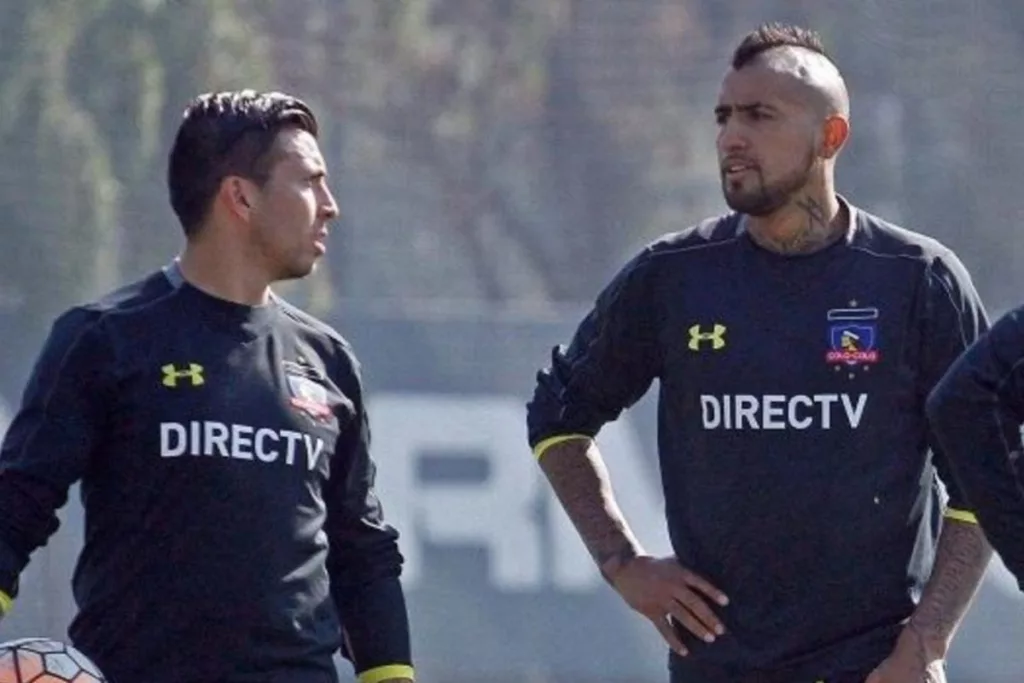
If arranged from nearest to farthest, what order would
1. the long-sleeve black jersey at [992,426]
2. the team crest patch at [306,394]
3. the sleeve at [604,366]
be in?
the long-sleeve black jersey at [992,426], the team crest patch at [306,394], the sleeve at [604,366]

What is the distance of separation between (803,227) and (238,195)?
3.28ft

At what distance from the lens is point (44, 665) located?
160 inches

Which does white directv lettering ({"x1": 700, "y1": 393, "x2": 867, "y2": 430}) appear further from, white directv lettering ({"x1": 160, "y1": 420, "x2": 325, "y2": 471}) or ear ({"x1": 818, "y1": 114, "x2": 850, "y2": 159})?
white directv lettering ({"x1": 160, "y1": 420, "x2": 325, "y2": 471})

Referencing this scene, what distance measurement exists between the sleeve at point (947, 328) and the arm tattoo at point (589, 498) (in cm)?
62

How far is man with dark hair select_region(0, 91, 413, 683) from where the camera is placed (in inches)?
171

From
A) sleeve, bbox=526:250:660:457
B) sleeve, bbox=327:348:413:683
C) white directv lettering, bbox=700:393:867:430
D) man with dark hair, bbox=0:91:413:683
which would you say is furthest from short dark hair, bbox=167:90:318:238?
white directv lettering, bbox=700:393:867:430

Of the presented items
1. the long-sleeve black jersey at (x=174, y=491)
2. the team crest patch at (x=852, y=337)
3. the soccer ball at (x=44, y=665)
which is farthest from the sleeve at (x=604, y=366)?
the soccer ball at (x=44, y=665)

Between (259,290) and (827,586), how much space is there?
3.61 feet

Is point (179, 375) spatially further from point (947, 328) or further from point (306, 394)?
point (947, 328)

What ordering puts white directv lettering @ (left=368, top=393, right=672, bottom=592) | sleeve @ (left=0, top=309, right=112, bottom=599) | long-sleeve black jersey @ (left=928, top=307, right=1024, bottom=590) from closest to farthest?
long-sleeve black jersey @ (left=928, top=307, right=1024, bottom=590) < sleeve @ (left=0, top=309, right=112, bottom=599) < white directv lettering @ (left=368, top=393, right=672, bottom=592)

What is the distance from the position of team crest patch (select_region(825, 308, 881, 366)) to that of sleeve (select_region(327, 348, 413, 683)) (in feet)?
2.73

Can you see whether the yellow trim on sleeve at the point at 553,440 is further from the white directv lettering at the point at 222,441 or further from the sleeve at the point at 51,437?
the sleeve at the point at 51,437

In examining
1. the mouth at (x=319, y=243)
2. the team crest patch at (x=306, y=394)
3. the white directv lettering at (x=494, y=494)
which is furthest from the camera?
the white directv lettering at (x=494, y=494)

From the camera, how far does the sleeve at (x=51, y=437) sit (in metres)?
4.30
